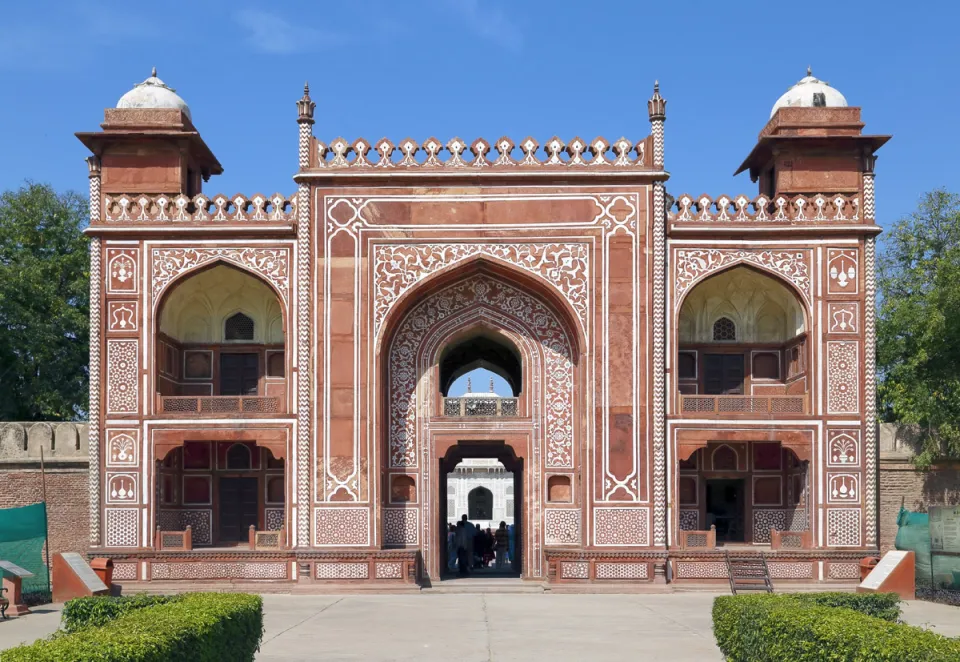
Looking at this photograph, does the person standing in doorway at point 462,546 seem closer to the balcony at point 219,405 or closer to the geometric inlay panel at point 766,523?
the balcony at point 219,405

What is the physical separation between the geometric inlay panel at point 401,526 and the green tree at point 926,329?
8812 mm

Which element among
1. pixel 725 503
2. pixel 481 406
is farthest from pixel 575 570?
pixel 725 503

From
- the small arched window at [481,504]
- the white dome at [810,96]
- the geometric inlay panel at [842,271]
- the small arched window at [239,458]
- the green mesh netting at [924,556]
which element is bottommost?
the small arched window at [481,504]

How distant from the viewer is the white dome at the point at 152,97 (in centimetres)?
2319

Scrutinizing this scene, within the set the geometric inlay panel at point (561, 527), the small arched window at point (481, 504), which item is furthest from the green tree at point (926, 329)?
the small arched window at point (481, 504)

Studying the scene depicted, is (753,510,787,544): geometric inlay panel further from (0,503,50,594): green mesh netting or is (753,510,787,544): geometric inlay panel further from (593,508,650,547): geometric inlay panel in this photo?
(0,503,50,594): green mesh netting

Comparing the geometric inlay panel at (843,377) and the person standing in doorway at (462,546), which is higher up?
the geometric inlay panel at (843,377)

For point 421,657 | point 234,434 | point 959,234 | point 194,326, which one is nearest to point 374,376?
point 234,434

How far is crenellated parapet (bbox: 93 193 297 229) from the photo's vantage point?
869 inches

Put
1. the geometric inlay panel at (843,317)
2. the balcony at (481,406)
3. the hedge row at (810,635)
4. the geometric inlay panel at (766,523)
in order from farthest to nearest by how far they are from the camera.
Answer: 1. the geometric inlay panel at (766,523)
2. the balcony at (481,406)
3. the geometric inlay panel at (843,317)
4. the hedge row at (810,635)

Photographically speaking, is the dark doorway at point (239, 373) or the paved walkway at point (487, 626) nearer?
the paved walkway at point (487, 626)

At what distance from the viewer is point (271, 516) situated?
76.8 feet

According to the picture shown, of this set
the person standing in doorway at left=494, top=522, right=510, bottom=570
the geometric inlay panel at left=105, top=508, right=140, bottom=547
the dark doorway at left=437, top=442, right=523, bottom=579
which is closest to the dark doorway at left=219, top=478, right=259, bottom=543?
the geometric inlay panel at left=105, top=508, right=140, bottom=547

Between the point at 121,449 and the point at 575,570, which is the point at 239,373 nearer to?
the point at 121,449
